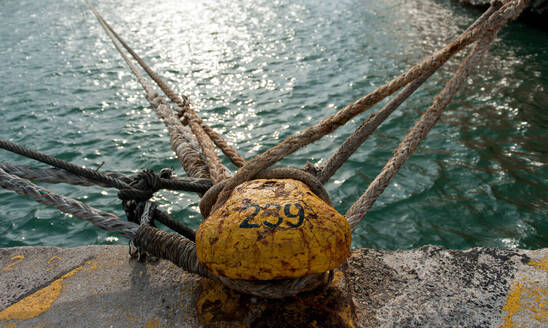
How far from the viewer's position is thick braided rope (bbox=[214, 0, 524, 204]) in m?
1.59

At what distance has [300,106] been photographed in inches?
205

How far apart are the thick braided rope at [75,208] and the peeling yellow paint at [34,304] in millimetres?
371

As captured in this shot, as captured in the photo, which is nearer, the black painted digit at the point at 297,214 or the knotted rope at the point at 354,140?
the black painted digit at the point at 297,214

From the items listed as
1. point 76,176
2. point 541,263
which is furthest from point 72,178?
point 541,263

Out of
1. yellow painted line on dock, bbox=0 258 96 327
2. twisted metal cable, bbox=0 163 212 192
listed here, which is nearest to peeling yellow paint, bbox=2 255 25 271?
yellow painted line on dock, bbox=0 258 96 327

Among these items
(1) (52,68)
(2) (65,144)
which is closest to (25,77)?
(1) (52,68)

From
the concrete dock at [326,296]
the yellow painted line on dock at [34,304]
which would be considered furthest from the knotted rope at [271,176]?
the yellow painted line on dock at [34,304]

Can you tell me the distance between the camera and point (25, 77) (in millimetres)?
6594

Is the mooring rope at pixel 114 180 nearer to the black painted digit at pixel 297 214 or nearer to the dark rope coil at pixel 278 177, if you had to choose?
the dark rope coil at pixel 278 177

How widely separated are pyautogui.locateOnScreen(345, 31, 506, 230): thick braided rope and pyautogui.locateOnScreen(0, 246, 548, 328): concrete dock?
23 centimetres

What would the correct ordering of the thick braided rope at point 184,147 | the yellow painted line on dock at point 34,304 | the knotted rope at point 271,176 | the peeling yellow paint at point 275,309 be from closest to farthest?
the peeling yellow paint at point 275,309
the knotted rope at point 271,176
the yellow painted line on dock at point 34,304
the thick braided rope at point 184,147

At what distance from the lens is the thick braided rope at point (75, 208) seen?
1603 mm

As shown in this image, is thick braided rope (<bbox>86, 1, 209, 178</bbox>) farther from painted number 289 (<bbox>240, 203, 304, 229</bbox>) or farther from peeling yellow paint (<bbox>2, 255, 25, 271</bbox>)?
peeling yellow paint (<bbox>2, 255, 25, 271</bbox>)

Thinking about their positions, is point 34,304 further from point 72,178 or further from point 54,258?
point 72,178
